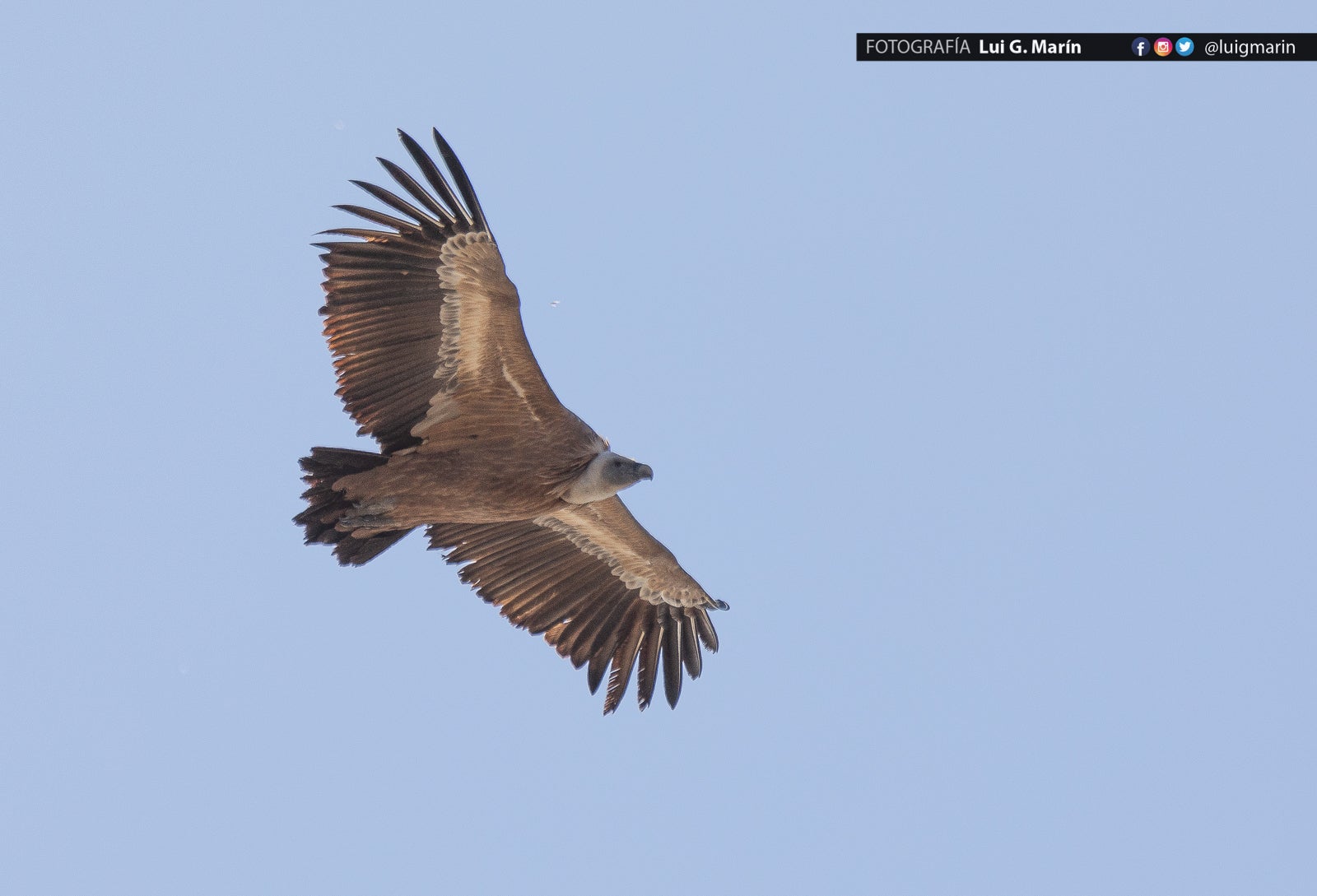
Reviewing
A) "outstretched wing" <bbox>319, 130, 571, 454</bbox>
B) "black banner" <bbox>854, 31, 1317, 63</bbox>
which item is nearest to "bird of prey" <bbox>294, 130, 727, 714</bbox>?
"outstretched wing" <bbox>319, 130, 571, 454</bbox>

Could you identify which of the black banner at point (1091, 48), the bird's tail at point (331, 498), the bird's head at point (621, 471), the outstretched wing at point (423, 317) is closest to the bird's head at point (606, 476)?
the bird's head at point (621, 471)

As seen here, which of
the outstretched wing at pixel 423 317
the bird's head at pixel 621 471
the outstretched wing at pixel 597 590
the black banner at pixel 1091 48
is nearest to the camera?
the outstretched wing at pixel 423 317

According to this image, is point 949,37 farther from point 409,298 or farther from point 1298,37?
point 409,298

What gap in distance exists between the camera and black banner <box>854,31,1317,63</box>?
15805mm

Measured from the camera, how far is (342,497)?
44.0 feet

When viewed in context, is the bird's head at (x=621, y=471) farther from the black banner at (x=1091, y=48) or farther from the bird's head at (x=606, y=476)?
the black banner at (x=1091, y=48)

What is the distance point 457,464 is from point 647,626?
2.74 metres

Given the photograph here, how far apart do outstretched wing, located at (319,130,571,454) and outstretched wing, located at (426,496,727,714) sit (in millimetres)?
1726

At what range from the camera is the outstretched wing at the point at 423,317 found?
1309 cm

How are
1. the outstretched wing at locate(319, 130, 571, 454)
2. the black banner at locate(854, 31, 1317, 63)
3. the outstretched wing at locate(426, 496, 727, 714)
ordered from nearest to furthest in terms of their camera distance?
the outstretched wing at locate(319, 130, 571, 454) → the outstretched wing at locate(426, 496, 727, 714) → the black banner at locate(854, 31, 1317, 63)

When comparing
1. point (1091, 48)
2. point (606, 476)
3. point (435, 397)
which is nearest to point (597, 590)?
point (606, 476)

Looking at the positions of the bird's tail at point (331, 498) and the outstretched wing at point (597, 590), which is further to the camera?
the outstretched wing at point (597, 590)

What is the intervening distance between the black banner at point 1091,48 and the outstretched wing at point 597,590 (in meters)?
5.21

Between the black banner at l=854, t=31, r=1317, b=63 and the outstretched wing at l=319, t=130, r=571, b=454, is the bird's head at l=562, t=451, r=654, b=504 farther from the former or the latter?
the black banner at l=854, t=31, r=1317, b=63
